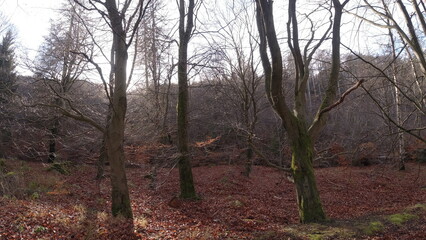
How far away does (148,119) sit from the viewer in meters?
14.2

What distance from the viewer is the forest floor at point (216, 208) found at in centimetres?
634

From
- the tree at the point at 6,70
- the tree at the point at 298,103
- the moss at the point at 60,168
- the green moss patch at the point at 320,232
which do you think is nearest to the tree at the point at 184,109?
the tree at the point at 298,103

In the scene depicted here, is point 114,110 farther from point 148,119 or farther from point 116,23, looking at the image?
point 148,119

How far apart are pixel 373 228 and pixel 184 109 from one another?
726cm

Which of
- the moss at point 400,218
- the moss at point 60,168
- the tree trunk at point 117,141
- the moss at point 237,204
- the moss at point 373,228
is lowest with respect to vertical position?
the moss at point 237,204

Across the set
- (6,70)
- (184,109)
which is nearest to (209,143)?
(184,109)

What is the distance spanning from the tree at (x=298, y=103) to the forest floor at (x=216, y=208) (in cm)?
64

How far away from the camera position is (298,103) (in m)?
7.56

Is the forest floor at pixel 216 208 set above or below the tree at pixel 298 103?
below

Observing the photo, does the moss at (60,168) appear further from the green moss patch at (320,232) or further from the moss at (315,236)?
the moss at (315,236)

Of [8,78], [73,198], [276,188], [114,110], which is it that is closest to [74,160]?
[8,78]

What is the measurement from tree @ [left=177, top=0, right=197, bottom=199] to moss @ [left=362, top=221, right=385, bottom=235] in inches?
247

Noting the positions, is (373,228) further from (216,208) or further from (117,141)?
(117,141)

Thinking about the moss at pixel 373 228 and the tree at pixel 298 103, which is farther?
the tree at pixel 298 103
